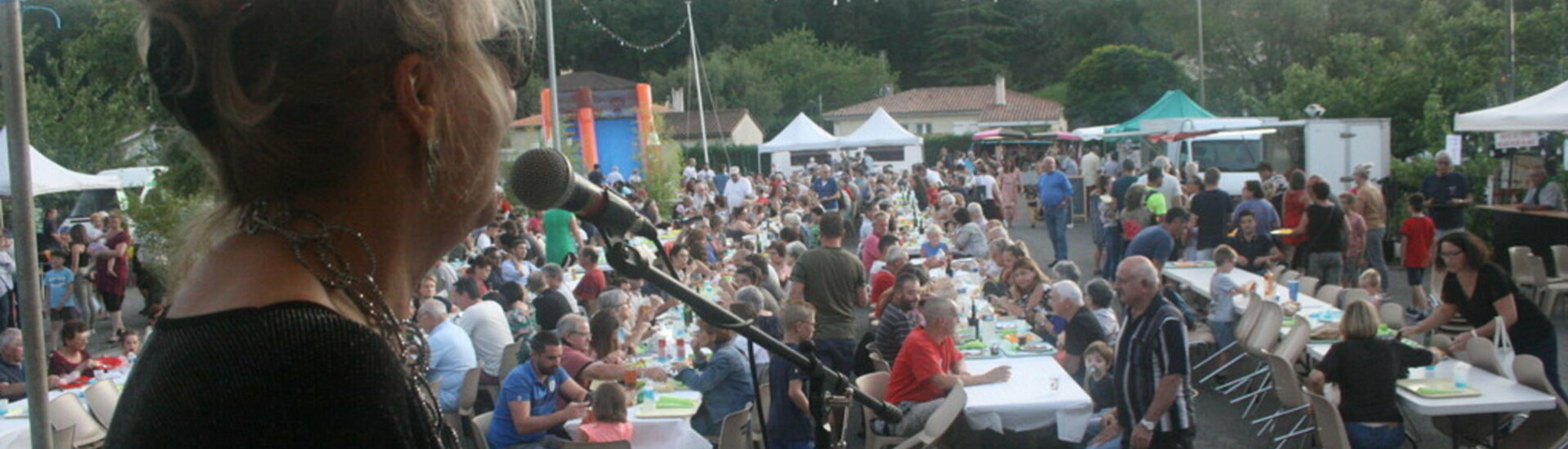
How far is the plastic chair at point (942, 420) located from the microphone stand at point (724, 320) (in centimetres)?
367

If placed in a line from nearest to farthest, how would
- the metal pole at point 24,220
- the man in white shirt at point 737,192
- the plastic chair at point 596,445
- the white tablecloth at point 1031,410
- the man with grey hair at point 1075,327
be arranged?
the metal pole at point 24,220
the plastic chair at point 596,445
the white tablecloth at point 1031,410
the man with grey hair at point 1075,327
the man in white shirt at point 737,192

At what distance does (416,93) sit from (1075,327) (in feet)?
24.5

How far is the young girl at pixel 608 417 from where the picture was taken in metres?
6.04

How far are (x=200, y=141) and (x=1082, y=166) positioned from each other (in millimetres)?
25010

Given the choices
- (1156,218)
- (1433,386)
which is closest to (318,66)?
(1433,386)

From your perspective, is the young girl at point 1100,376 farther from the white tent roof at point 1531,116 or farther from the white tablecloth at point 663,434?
the white tent roof at point 1531,116

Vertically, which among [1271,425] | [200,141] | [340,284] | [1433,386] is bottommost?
[1271,425]

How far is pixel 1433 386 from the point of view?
679 cm

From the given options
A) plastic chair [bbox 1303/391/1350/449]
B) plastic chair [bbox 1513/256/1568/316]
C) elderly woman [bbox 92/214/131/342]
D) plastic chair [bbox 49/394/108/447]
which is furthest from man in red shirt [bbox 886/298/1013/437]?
elderly woman [bbox 92/214/131/342]

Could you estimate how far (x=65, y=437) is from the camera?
670cm

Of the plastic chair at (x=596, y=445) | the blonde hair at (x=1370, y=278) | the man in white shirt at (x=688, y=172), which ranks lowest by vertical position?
the plastic chair at (x=596, y=445)

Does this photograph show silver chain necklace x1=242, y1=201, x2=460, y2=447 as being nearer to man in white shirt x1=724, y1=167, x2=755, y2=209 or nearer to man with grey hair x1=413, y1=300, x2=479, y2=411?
man with grey hair x1=413, y1=300, x2=479, y2=411

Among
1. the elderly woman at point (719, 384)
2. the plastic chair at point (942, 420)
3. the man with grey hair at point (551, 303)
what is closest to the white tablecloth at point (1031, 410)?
the plastic chair at point (942, 420)

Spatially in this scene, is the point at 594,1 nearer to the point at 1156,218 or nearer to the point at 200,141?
the point at 1156,218
